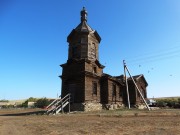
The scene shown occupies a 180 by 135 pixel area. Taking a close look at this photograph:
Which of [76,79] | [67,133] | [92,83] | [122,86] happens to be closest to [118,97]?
[122,86]

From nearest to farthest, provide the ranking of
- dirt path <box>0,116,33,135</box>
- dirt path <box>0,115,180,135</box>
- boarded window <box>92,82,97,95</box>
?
dirt path <box>0,115,180,135</box>
dirt path <box>0,116,33,135</box>
boarded window <box>92,82,97,95</box>

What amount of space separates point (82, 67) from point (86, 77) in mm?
1690

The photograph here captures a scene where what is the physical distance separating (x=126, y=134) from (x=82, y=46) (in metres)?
20.5

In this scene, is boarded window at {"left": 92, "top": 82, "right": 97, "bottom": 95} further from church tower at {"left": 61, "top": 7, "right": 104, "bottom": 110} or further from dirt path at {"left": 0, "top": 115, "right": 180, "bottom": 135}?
dirt path at {"left": 0, "top": 115, "right": 180, "bottom": 135}

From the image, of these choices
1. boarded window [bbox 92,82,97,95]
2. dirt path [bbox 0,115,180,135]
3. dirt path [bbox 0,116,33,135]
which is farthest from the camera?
boarded window [bbox 92,82,97,95]

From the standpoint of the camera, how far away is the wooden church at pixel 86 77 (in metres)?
25.8

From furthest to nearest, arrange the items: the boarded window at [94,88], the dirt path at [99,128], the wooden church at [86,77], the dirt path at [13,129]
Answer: the boarded window at [94,88] → the wooden church at [86,77] → the dirt path at [13,129] → the dirt path at [99,128]

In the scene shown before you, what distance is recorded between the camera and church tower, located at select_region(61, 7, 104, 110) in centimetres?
2588

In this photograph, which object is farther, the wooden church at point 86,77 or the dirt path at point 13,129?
the wooden church at point 86,77

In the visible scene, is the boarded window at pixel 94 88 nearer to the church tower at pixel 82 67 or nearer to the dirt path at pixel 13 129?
the church tower at pixel 82 67

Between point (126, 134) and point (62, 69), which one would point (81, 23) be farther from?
point (126, 134)

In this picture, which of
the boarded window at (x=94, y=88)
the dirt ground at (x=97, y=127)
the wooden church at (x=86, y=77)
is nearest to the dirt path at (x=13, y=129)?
the dirt ground at (x=97, y=127)

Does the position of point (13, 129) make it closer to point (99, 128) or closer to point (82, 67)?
point (99, 128)

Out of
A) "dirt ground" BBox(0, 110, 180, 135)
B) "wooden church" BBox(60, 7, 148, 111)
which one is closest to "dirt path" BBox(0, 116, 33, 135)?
"dirt ground" BBox(0, 110, 180, 135)
